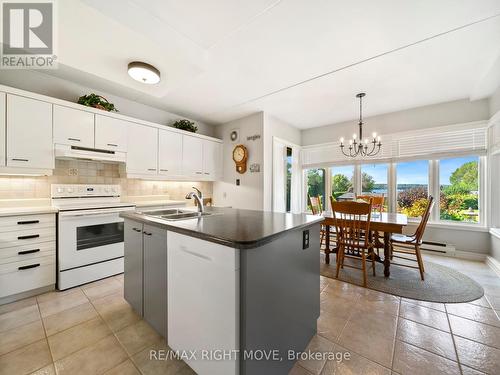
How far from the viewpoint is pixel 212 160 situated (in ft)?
13.9

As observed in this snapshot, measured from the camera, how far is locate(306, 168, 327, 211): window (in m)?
4.78

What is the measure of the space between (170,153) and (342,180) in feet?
11.8

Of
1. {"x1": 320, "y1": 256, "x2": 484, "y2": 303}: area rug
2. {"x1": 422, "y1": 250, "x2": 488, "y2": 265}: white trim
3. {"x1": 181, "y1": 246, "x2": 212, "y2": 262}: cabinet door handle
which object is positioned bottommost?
{"x1": 320, "y1": 256, "x2": 484, "y2": 303}: area rug

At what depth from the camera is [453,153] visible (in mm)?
3340

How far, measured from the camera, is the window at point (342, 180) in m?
4.38

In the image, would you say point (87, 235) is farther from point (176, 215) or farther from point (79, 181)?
point (176, 215)

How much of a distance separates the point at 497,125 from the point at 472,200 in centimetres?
121

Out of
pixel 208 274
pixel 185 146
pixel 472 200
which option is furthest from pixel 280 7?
pixel 472 200

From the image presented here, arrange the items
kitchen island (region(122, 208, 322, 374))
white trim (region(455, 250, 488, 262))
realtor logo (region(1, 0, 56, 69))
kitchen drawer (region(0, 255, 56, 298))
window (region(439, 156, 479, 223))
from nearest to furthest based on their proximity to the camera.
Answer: kitchen island (region(122, 208, 322, 374))
realtor logo (region(1, 0, 56, 69))
kitchen drawer (region(0, 255, 56, 298))
white trim (region(455, 250, 488, 262))
window (region(439, 156, 479, 223))

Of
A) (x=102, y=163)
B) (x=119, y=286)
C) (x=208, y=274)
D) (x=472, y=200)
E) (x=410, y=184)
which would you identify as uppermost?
(x=102, y=163)

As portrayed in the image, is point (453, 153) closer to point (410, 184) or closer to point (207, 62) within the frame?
point (410, 184)

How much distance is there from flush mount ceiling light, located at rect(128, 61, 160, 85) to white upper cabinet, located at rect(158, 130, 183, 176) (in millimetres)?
1215

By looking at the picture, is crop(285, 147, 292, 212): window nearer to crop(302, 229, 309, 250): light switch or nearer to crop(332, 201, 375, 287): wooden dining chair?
crop(332, 201, 375, 287): wooden dining chair

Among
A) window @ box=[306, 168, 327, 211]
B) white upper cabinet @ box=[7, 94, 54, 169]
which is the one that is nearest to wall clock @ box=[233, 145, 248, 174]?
window @ box=[306, 168, 327, 211]
